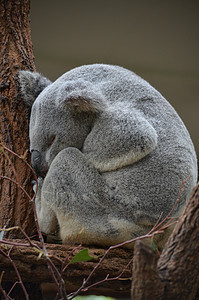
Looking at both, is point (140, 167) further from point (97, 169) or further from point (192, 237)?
point (192, 237)

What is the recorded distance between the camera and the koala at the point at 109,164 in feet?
7.41

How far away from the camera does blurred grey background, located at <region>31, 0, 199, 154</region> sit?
4191 mm

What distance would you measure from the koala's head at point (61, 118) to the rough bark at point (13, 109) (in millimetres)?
137

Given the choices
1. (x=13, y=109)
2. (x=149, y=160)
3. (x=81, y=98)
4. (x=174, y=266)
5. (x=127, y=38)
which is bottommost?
(x=174, y=266)

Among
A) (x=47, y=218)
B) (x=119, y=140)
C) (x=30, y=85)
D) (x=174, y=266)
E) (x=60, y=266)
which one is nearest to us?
(x=174, y=266)

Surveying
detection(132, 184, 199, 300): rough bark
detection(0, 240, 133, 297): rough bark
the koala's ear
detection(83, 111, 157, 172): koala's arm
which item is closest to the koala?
detection(83, 111, 157, 172): koala's arm

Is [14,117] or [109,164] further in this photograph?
[14,117]

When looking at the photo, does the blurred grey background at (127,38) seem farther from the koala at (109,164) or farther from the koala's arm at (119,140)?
the koala's arm at (119,140)

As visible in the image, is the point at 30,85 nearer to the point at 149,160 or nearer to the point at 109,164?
the point at 109,164

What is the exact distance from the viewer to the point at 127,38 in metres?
4.62

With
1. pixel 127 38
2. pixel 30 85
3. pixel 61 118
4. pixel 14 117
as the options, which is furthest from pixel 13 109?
pixel 127 38

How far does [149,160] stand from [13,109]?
0.95 metres

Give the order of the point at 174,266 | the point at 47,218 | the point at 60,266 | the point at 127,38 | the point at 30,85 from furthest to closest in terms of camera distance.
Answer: the point at 127,38 → the point at 30,85 → the point at 47,218 → the point at 60,266 → the point at 174,266

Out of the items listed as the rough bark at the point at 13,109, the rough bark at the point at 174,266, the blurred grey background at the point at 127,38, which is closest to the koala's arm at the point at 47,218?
the rough bark at the point at 13,109
